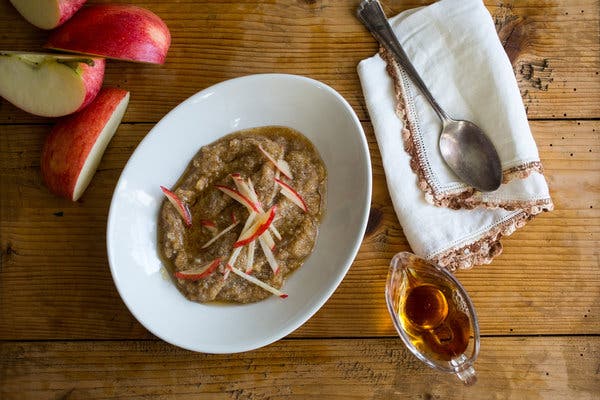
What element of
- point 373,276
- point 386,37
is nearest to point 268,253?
point 373,276

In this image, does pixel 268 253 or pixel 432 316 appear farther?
pixel 432 316

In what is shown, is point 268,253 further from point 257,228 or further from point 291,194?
point 291,194

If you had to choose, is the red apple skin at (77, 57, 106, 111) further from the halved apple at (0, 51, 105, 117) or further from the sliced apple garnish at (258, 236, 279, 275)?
the sliced apple garnish at (258, 236, 279, 275)

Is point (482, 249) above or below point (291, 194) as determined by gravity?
below

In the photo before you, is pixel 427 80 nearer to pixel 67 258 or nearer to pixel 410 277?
pixel 410 277

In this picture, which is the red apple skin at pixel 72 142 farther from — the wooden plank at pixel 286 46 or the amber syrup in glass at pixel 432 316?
the amber syrup in glass at pixel 432 316

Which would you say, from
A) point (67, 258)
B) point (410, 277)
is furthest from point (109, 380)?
point (410, 277)

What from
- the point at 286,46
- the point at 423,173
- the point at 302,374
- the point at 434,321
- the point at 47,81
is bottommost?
the point at 302,374
